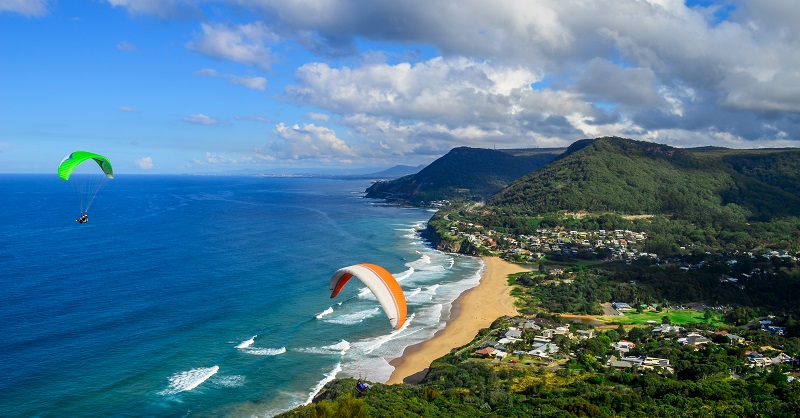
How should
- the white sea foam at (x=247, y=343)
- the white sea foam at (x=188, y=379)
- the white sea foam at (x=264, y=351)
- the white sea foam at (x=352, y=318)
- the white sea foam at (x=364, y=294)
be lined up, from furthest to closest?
the white sea foam at (x=364, y=294), the white sea foam at (x=352, y=318), the white sea foam at (x=247, y=343), the white sea foam at (x=264, y=351), the white sea foam at (x=188, y=379)

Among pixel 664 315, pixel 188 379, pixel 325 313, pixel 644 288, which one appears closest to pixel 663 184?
pixel 644 288

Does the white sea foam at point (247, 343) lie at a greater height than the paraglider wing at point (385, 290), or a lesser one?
lesser

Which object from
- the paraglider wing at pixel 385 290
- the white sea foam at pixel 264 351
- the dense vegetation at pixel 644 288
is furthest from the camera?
the white sea foam at pixel 264 351

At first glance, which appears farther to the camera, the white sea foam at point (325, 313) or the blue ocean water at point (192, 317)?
the white sea foam at point (325, 313)

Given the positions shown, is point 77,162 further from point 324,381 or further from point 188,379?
point 324,381

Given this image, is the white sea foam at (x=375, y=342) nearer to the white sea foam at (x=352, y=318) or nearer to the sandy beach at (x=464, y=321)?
the sandy beach at (x=464, y=321)

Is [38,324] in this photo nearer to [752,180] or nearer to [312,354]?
[312,354]

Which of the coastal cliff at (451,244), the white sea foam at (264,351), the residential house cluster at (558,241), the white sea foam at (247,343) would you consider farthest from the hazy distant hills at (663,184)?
the white sea foam at (264,351)
